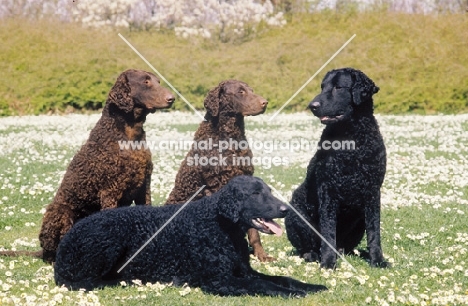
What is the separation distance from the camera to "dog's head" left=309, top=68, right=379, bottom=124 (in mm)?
6422

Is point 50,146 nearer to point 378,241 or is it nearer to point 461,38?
point 378,241

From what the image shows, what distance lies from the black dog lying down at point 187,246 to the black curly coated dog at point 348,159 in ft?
3.32

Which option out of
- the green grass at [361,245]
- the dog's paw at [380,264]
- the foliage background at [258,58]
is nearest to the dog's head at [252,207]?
the green grass at [361,245]

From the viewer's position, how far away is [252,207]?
5.53m

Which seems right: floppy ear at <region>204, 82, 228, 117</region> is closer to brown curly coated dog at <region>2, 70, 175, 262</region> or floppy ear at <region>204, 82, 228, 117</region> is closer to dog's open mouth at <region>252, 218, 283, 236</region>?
brown curly coated dog at <region>2, 70, 175, 262</region>

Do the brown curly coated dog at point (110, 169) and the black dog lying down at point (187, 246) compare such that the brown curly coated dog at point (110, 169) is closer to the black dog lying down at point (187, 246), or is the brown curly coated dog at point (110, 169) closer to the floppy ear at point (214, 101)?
the floppy ear at point (214, 101)

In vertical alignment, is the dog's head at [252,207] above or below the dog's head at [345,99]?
below

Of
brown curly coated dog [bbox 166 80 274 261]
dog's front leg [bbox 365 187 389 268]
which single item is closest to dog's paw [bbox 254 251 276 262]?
brown curly coated dog [bbox 166 80 274 261]

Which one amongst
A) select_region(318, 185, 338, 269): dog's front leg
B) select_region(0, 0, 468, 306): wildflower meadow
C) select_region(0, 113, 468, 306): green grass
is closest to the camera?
select_region(0, 113, 468, 306): green grass

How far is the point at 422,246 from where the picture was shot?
725cm

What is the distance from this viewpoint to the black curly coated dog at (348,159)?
641cm

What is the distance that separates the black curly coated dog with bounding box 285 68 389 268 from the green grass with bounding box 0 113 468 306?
0.36 m

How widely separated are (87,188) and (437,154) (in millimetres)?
9733

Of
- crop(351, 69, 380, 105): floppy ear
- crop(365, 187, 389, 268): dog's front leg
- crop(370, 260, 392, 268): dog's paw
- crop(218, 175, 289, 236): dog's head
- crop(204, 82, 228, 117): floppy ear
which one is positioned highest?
crop(351, 69, 380, 105): floppy ear
